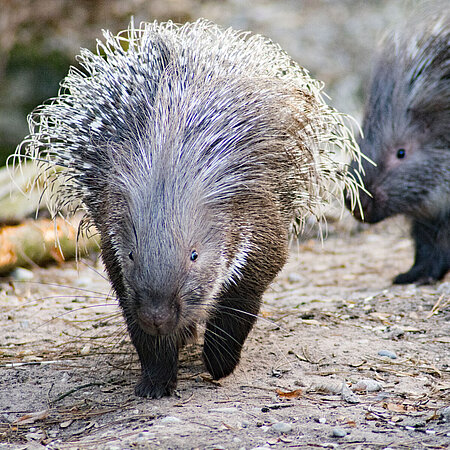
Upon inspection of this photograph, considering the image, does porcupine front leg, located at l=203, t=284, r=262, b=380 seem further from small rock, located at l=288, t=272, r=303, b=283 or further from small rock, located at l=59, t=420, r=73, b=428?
small rock, located at l=288, t=272, r=303, b=283

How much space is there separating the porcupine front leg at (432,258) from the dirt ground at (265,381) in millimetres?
353

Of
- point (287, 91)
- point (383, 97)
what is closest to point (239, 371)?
point (287, 91)

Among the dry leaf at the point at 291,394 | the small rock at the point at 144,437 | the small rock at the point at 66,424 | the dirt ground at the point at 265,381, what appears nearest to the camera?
the small rock at the point at 144,437

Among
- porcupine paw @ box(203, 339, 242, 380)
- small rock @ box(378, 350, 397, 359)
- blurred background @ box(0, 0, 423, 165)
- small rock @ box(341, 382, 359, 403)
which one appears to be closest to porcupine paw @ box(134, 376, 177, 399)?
porcupine paw @ box(203, 339, 242, 380)

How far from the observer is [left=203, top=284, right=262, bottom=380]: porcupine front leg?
3.16m

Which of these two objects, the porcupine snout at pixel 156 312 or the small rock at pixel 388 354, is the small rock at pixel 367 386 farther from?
the porcupine snout at pixel 156 312

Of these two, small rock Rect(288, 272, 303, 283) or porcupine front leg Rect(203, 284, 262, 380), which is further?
small rock Rect(288, 272, 303, 283)

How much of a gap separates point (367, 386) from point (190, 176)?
121 cm

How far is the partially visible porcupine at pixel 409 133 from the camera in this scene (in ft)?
17.0

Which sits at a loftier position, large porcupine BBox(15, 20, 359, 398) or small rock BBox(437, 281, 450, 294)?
large porcupine BBox(15, 20, 359, 398)

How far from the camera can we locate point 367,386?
313 cm

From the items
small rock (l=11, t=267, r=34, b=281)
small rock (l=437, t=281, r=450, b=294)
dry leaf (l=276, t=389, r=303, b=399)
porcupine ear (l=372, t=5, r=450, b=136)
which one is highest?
porcupine ear (l=372, t=5, r=450, b=136)

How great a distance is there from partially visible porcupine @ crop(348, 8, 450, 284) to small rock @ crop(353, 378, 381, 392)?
221 centimetres

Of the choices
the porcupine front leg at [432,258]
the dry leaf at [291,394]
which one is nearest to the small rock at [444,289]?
the porcupine front leg at [432,258]
